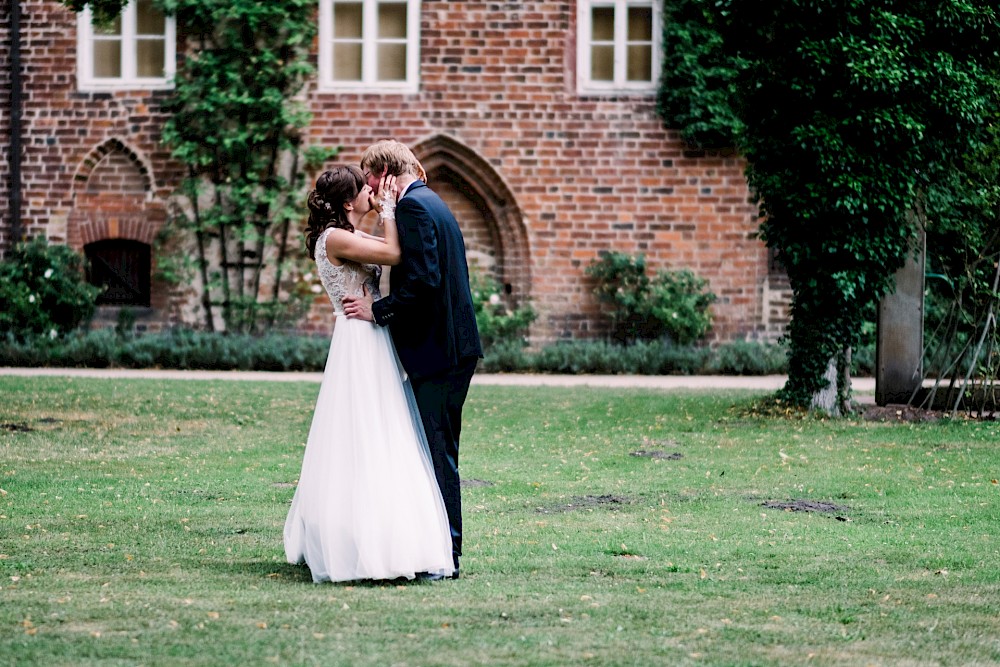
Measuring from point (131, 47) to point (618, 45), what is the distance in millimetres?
6907

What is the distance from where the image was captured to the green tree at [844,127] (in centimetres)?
1184

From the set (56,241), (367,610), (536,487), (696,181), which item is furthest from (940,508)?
(56,241)

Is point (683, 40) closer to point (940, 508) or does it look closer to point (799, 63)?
point (799, 63)

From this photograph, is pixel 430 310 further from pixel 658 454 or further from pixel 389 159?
pixel 658 454

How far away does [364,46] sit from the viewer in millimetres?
19531

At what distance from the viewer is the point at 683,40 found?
61.7 ft

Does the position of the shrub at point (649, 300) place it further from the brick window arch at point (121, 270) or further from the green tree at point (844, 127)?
the brick window arch at point (121, 270)

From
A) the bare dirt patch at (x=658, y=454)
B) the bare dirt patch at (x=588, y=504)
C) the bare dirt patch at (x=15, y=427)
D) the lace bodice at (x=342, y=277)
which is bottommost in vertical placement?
the bare dirt patch at (x=15, y=427)

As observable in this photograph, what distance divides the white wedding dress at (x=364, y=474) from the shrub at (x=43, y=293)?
13.0 meters

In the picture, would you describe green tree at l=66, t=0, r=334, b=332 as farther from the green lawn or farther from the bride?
the bride

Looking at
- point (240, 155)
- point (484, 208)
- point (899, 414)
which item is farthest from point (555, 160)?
point (899, 414)

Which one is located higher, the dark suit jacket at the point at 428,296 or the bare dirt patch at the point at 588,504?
the dark suit jacket at the point at 428,296

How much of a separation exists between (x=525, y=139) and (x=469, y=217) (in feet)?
4.48

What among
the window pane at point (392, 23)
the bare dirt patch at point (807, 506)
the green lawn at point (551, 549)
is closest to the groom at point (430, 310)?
the green lawn at point (551, 549)
